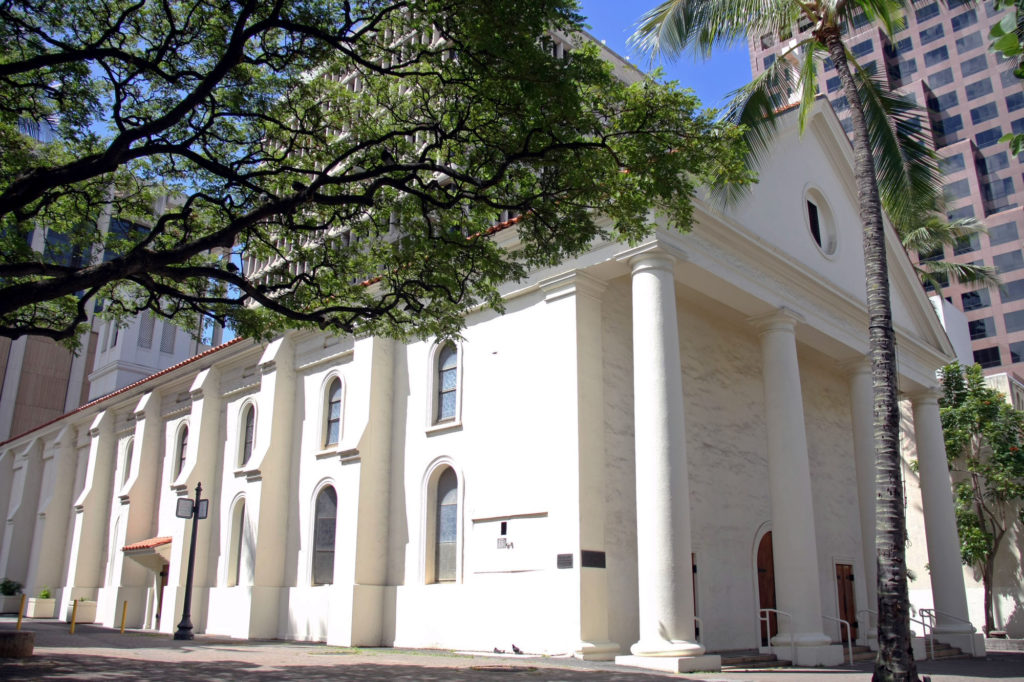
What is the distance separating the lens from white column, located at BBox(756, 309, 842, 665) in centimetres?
1577

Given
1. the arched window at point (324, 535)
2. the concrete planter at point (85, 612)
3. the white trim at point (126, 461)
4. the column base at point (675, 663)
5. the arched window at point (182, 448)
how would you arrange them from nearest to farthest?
1. the column base at point (675, 663)
2. the arched window at point (324, 535)
3. the arched window at point (182, 448)
4. the concrete planter at point (85, 612)
5. the white trim at point (126, 461)

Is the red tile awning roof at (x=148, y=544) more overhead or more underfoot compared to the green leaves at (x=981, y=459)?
more underfoot

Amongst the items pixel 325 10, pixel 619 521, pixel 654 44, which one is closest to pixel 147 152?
pixel 325 10

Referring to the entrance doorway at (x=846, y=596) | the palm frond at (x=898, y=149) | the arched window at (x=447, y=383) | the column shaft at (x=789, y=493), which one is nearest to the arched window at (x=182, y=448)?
the arched window at (x=447, y=383)

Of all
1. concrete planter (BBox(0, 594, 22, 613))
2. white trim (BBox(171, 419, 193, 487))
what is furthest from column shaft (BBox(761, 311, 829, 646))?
concrete planter (BBox(0, 594, 22, 613))

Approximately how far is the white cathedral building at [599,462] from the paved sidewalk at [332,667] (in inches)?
41.7

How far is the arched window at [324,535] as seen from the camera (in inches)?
806

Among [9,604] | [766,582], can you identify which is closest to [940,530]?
[766,582]

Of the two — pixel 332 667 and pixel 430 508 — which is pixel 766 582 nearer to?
pixel 430 508

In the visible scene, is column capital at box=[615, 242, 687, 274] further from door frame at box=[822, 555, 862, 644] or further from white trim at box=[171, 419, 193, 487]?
white trim at box=[171, 419, 193, 487]

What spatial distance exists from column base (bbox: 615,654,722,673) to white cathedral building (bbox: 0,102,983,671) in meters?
0.05

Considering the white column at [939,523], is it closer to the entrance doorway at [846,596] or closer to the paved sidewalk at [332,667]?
the entrance doorway at [846,596]

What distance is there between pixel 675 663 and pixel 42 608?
28932 mm

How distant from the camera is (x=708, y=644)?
17297 millimetres
